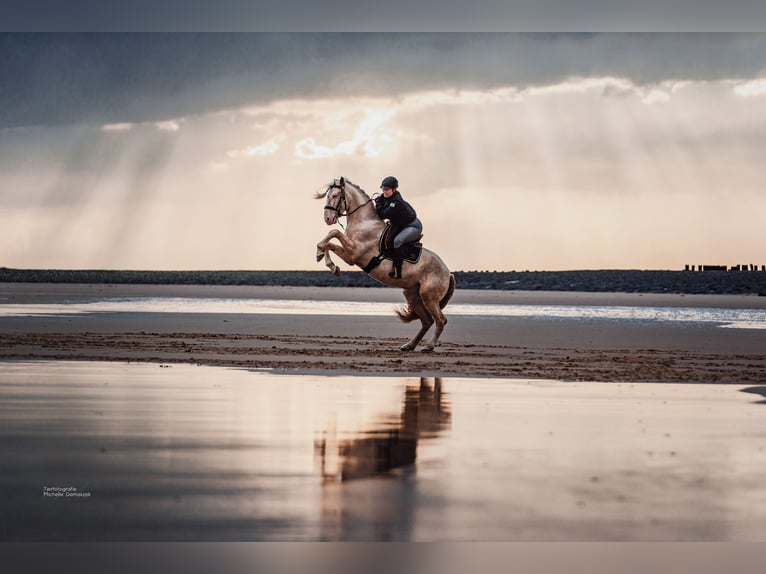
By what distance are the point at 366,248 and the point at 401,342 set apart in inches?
131

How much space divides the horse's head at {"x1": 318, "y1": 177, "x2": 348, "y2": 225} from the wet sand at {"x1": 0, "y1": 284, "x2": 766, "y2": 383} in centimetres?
226

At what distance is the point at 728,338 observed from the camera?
2430cm

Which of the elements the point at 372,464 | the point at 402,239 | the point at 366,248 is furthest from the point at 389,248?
the point at 372,464

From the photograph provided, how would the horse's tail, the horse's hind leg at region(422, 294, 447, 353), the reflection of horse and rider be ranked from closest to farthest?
the reflection of horse and rider → the horse's hind leg at region(422, 294, 447, 353) → the horse's tail

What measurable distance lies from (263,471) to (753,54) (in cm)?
1849

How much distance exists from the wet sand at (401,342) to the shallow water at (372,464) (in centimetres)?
324

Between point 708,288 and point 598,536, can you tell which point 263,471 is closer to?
point 598,536

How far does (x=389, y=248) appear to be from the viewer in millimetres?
19438

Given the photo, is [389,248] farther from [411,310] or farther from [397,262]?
[411,310]

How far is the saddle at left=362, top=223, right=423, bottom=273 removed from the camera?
63.5 feet

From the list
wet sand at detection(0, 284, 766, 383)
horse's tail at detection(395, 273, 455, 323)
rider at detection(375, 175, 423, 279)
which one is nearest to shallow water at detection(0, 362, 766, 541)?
wet sand at detection(0, 284, 766, 383)

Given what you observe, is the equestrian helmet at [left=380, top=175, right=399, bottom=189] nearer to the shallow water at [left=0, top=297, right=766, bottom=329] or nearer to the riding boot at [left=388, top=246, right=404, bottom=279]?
the riding boot at [left=388, top=246, right=404, bottom=279]

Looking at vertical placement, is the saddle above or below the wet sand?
above

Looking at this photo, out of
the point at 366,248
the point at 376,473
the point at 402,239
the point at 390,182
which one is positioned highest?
the point at 390,182
